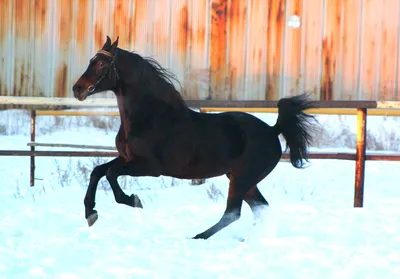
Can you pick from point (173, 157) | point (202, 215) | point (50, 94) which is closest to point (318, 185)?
point (202, 215)

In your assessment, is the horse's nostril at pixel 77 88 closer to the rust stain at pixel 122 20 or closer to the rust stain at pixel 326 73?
the rust stain at pixel 122 20

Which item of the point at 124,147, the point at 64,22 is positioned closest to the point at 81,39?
the point at 64,22

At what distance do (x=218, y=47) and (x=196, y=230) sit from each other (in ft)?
16.9

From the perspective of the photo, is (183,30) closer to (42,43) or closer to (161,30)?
(161,30)

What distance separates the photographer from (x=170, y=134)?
450 cm

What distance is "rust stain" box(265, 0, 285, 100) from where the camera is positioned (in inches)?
370

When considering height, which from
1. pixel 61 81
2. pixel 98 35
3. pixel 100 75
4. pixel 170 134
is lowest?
pixel 170 134

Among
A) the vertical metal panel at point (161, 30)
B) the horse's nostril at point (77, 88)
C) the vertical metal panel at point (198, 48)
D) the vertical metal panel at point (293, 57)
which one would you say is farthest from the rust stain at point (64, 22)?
the horse's nostril at point (77, 88)

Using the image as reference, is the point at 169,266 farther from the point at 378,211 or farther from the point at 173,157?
the point at 378,211

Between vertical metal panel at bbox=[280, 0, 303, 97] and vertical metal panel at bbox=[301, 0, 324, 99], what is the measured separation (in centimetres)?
8

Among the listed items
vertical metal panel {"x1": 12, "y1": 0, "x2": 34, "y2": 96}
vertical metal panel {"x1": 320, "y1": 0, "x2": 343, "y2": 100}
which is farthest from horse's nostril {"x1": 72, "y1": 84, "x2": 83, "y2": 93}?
vertical metal panel {"x1": 320, "y1": 0, "x2": 343, "y2": 100}

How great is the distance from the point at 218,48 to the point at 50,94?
2.70m

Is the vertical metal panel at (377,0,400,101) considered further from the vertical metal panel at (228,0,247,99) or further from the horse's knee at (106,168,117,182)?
the horse's knee at (106,168,117,182)

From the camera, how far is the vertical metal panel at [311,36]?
9.39 metres
